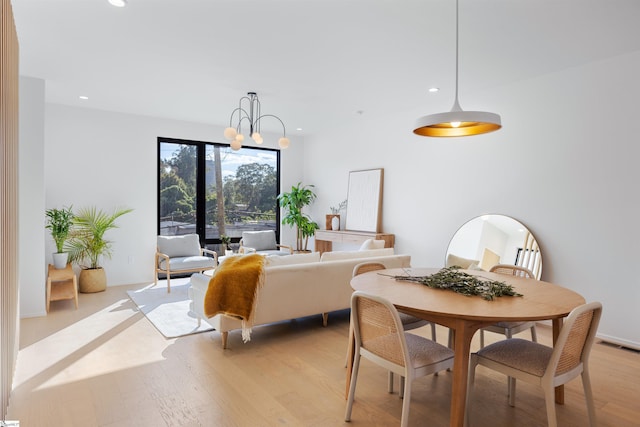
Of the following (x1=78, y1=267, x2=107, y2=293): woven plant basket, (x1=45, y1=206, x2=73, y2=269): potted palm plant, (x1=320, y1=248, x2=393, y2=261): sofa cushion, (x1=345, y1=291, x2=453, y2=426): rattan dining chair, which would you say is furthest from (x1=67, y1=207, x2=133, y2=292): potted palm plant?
(x1=345, y1=291, x2=453, y2=426): rattan dining chair

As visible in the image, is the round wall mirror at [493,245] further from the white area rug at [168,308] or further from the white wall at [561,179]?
the white area rug at [168,308]

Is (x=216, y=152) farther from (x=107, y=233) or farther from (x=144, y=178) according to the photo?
(x=107, y=233)

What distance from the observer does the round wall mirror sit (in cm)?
419

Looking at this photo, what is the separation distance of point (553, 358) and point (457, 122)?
1.47 m

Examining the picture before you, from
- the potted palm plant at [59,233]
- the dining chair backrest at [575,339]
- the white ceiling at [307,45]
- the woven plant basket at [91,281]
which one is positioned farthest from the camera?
the woven plant basket at [91,281]

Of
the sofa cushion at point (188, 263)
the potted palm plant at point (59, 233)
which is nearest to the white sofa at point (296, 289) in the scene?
the sofa cushion at point (188, 263)

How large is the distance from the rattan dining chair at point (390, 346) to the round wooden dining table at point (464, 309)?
0.37 ft

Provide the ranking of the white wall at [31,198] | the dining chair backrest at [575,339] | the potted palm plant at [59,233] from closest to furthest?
the dining chair backrest at [575,339], the white wall at [31,198], the potted palm plant at [59,233]

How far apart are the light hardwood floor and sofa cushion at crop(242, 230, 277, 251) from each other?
9.76 feet

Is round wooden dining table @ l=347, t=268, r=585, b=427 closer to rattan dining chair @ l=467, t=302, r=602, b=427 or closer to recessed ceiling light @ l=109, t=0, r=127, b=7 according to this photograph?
A: rattan dining chair @ l=467, t=302, r=602, b=427

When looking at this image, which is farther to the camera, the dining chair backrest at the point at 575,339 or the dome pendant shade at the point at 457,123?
the dome pendant shade at the point at 457,123

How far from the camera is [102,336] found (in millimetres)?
3639

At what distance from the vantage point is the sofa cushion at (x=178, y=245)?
19.2 feet

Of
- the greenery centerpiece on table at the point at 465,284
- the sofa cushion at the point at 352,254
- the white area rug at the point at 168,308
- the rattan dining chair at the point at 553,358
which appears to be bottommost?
the white area rug at the point at 168,308
